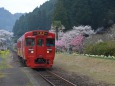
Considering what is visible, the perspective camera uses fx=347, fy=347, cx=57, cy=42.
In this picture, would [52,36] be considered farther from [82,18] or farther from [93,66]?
[82,18]

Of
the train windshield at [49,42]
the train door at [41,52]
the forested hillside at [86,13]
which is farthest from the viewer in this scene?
the forested hillside at [86,13]

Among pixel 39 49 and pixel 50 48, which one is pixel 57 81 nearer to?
pixel 39 49

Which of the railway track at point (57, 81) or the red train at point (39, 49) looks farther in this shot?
the red train at point (39, 49)

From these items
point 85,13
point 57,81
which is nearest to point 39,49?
point 57,81

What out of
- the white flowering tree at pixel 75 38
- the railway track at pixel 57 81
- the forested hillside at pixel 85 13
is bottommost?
the railway track at pixel 57 81

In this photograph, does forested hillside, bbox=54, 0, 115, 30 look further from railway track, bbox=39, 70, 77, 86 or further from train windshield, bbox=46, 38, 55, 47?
railway track, bbox=39, 70, 77, 86

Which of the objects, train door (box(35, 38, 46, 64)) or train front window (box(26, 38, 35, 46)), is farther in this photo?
train front window (box(26, 38, 35, 46))

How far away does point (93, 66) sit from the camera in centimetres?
2978

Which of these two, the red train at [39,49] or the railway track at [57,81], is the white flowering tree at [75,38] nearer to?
the red train at [39,49]

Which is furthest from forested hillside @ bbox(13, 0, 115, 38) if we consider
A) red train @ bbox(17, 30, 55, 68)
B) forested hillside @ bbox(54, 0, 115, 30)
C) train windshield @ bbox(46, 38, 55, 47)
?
red train @ bbox(17, 30, 55, 68)

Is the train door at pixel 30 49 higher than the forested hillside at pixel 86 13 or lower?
lower

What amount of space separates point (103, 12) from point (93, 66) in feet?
199

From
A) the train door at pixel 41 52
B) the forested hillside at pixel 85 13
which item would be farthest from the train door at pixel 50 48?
the forested hillside at pixel 85 13

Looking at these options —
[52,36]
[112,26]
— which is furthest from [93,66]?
[112,26]
